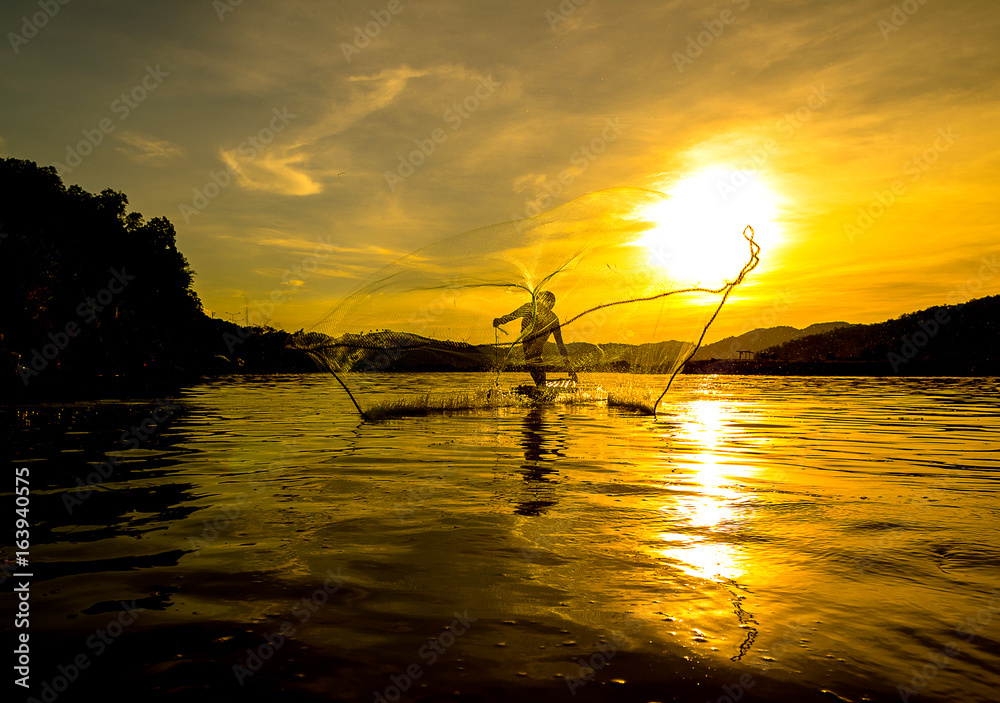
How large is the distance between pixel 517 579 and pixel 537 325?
38.5 feet

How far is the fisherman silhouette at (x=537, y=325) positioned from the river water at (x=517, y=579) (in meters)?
6.14

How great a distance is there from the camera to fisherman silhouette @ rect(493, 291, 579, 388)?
48.1 ft

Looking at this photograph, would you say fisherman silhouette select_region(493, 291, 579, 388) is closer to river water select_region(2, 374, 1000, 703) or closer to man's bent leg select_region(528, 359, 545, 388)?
man's bent leg select_region(528, 359, 545, 388)

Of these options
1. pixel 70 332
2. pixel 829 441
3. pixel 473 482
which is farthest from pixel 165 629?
pixel 70 332

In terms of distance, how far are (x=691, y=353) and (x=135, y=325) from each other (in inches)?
1463

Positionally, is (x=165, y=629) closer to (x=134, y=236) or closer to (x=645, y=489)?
(x=645, y=489)

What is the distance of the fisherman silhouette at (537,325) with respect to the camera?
14656 millimetres

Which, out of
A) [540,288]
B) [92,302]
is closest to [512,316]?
[540,288]

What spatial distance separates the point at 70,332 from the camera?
3044 centimetres

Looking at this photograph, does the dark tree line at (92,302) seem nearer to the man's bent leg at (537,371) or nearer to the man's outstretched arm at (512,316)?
the man's outstretched arm at (512,316)

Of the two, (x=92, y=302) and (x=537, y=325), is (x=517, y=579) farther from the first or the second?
(x=92, y=302)

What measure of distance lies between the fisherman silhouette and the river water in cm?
614

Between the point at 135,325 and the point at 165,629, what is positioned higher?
the point at 135,325

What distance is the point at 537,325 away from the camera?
15.6 metres
